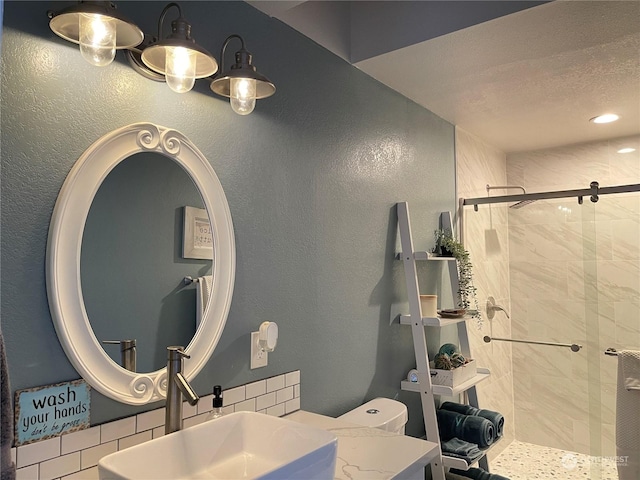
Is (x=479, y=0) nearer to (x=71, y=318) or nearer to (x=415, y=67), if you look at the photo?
(x=415, y=67)

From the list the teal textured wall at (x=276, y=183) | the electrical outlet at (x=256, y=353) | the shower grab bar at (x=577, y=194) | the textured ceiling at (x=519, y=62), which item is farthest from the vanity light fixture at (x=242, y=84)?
the shower grab bar at (x=577, y=194)

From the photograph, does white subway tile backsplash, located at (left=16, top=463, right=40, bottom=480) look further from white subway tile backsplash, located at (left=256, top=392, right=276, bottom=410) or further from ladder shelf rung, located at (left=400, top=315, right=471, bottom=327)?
ladder shelf rung, located at (left=400, top=315, right=471, bottom=327)

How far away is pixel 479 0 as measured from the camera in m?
1.82

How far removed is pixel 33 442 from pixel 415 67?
77.4 inches

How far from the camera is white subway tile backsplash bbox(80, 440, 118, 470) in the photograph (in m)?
1.18

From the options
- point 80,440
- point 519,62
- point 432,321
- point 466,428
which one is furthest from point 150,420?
point 519,62

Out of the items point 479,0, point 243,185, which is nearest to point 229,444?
point 243,185

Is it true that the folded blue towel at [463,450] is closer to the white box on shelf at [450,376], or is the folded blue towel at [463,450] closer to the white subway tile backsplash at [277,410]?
the white box on shelf at [450,376]

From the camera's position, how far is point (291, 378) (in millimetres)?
1796

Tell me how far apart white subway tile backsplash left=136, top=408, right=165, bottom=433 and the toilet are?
2.55 feet

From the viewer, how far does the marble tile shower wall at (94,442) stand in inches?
42.8

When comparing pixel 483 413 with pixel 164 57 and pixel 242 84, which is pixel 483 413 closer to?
pixel 242 84

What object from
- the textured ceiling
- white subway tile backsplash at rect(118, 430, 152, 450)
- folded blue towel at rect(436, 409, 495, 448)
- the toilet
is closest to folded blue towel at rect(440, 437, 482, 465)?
folded blue towel at rect(436, 409, 495, 448)

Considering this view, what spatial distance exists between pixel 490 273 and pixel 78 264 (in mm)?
2666
